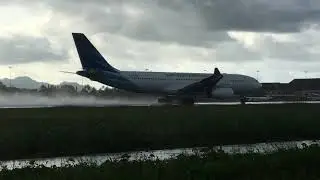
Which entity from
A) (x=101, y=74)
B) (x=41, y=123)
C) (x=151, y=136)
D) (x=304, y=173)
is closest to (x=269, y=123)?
(x=151, y=136)

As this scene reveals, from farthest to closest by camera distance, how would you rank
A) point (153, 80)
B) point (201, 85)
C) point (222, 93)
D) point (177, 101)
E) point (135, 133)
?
point (177, 101)
point (222, 93)
point (201, 85)
point (153, 80)
point (135, 133)

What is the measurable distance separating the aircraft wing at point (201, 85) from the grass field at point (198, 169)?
51.7 m

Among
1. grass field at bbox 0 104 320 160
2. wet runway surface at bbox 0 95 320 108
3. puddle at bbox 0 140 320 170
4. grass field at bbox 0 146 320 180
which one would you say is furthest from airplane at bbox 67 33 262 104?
grass field at bbox 0 146 320 180

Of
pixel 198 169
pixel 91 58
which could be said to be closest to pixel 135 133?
pixel 198 169

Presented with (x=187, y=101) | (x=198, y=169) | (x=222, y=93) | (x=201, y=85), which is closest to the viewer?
(x=198, y=169)

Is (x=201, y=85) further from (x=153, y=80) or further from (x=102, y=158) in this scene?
(x=102, y=158)

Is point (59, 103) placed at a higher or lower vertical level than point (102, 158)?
higher

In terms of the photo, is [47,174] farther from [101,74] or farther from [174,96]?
[174,96]

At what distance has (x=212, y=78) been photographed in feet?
237

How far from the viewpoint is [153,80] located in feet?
235

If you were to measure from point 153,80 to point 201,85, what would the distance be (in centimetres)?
617

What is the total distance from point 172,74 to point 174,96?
2899 mm

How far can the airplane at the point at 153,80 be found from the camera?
70.1 m

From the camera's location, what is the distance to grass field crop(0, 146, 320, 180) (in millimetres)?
15898
